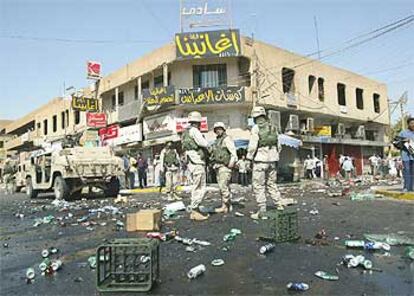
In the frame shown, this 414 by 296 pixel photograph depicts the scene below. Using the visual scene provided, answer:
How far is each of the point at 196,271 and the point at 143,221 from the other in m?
2.80

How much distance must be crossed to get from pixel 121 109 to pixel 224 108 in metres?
8.84

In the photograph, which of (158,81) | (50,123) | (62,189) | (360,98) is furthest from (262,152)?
(50,123)

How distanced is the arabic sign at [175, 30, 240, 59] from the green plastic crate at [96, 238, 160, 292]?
21294mm

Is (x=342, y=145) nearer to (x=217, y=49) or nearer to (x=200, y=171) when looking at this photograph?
(x=217, y=49)

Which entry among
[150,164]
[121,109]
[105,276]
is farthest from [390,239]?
[121,109]

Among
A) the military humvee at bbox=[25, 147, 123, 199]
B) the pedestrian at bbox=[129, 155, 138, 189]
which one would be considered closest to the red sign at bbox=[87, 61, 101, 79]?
the pedestrian at bbox=[129, 155, 138, 189]

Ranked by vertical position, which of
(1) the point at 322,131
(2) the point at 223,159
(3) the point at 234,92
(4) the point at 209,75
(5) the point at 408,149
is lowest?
(2) the point at 223,159

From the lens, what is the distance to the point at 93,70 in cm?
3350

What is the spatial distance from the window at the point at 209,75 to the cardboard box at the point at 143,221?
19.4 meters

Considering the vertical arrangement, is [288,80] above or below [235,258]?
above

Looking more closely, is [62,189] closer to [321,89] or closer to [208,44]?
[208,44]

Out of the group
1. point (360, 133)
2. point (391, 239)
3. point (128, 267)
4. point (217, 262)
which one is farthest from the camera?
point (360, 133)

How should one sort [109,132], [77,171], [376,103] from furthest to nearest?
[376,103] → [109,132] → [77,171]

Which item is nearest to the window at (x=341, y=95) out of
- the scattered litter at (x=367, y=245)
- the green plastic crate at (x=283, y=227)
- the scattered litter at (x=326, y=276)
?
the green plastic crate at (x=283, y=227)
